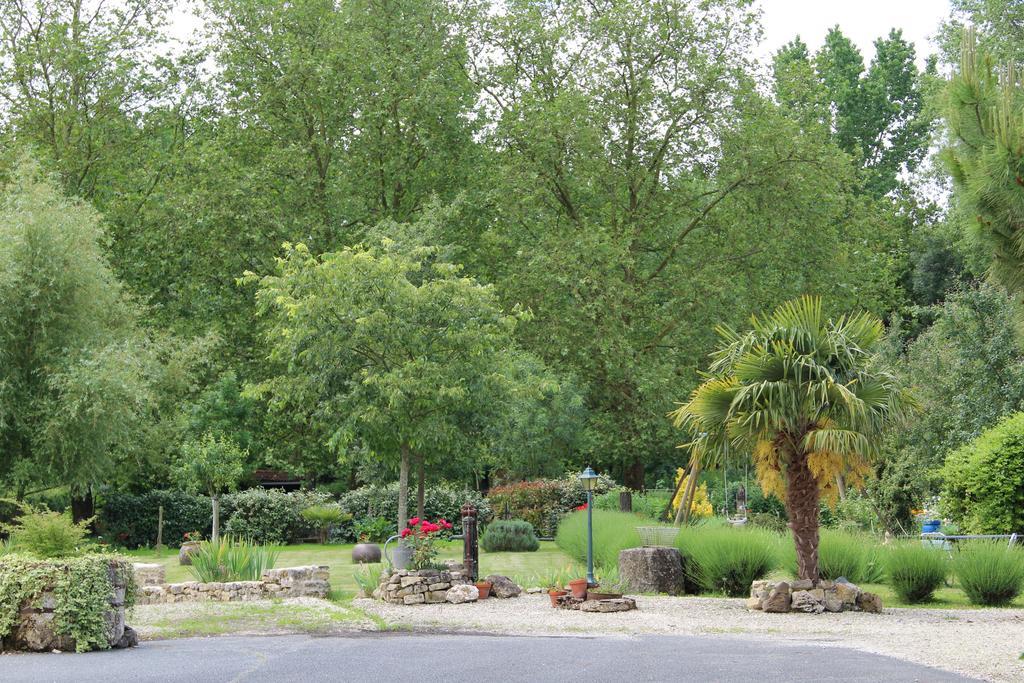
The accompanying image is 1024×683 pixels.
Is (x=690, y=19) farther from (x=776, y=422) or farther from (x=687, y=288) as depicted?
(x=776, y=422)

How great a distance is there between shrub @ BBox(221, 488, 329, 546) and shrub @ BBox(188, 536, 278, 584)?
8940 mm

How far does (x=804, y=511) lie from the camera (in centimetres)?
1546

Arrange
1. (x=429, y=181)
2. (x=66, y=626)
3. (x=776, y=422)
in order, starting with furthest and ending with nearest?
(x=429, y=181), (x=776, y=422), (x=66, y=626)

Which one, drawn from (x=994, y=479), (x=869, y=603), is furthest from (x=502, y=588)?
(x=994, y=479)

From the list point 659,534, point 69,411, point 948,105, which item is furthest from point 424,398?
point 948,105

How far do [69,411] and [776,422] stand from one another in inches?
527

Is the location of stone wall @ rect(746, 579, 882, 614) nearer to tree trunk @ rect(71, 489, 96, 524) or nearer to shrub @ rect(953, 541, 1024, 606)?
shrub @ rect(953, 541, 1024, 606)

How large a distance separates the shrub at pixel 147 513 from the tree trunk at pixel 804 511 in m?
16.6

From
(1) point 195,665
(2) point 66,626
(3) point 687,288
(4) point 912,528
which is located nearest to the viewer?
(1) point 195,665

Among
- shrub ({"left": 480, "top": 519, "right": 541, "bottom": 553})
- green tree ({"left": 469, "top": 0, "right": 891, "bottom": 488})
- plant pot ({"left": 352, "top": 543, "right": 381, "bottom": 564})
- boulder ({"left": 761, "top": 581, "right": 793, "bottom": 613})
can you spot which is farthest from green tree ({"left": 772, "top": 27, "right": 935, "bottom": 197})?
boulder ({"left": 761, "top": 581, "right": 793, "bottom": 613})

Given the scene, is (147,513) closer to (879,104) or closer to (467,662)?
(467,662)

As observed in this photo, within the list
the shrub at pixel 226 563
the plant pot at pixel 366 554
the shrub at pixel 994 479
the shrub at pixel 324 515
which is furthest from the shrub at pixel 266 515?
the shrub at pixel 994 479

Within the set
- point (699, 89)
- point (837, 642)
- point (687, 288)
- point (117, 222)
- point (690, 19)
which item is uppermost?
point (690, 19)

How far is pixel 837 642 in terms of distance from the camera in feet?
39.2
